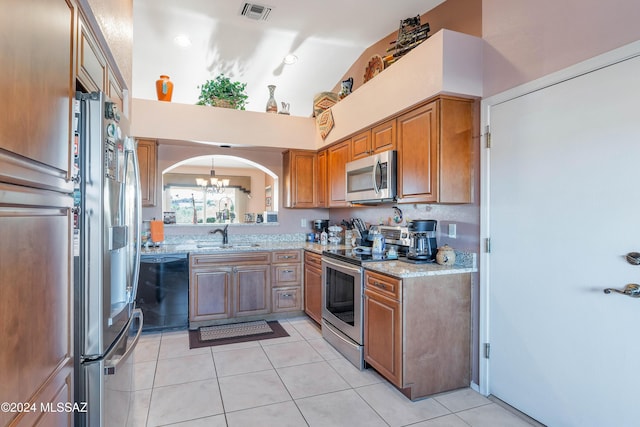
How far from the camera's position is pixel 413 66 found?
2.65 m

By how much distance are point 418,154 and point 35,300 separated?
2403 mm

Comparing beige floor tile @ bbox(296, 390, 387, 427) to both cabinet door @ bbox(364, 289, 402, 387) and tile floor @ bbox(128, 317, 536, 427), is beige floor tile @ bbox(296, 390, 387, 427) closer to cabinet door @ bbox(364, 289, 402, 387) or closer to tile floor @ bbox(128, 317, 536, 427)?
tile floor @ bbox(128, 317, 536, 427)

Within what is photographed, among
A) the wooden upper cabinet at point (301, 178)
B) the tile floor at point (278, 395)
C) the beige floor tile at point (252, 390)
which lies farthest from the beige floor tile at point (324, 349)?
the wooden upper cabinet at point (301, 178)

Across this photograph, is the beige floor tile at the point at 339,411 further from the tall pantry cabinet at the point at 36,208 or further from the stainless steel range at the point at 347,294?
the tall pantry cabinet at the point at 36,208

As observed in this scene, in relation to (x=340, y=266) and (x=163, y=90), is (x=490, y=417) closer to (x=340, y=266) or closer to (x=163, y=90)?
(x=340, y=266)

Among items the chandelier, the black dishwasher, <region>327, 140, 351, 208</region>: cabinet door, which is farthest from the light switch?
the chandelier

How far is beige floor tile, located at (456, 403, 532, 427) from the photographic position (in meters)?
2.12

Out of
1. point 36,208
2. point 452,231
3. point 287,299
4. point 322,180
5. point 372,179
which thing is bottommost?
point 287,299

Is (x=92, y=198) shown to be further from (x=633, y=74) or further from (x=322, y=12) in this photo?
(x=322, y=12)

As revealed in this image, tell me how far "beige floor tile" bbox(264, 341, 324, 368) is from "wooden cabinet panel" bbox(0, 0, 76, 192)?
7.42ft

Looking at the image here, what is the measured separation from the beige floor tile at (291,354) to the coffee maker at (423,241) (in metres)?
1.24

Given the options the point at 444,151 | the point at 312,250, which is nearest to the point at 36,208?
the point at 444,151

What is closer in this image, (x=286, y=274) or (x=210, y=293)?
(x=210, y=293)

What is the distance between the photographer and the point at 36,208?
1039 mm
